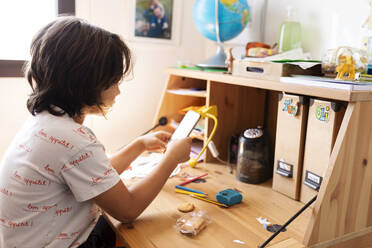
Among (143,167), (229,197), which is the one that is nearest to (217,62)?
(143,167)

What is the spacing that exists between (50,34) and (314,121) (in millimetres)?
657

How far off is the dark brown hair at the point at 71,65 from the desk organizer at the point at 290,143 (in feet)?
1.55

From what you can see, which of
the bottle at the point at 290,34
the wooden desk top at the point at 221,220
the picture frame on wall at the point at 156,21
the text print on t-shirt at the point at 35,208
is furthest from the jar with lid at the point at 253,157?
the picture frame on wall at the point at 156,21

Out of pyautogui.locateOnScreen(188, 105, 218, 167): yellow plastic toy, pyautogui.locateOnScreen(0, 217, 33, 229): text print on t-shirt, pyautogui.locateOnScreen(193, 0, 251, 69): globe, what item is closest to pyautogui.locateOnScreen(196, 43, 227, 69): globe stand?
pyautogui.locateOnScreen(193, 0, 251, 69): globe

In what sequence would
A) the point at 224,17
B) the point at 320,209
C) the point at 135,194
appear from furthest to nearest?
the point at 224,17 → the point at 135,194 → the point at 320,209

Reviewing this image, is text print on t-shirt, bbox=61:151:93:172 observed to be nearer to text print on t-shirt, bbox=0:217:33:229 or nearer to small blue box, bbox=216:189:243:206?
text print on t-shirt, bbox=0:217:33:229

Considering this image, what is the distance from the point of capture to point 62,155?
682 millimetres

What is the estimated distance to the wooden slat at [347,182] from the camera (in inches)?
26.8

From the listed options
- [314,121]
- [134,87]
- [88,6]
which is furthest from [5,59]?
[314,121]

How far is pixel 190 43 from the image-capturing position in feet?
5.40

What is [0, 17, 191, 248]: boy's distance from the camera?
27.2 inches

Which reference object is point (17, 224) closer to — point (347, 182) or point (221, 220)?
point (221, 220)

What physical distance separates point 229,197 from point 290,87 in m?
0.32

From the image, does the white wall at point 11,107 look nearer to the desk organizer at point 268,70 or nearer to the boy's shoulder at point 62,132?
the boy's shoulder at point 62,132
